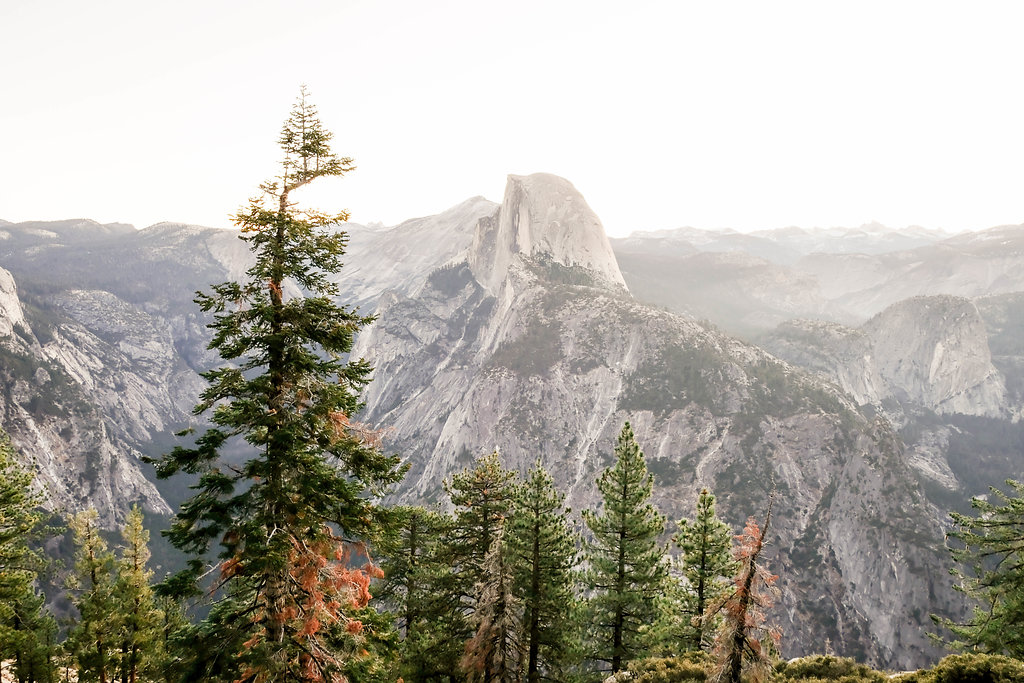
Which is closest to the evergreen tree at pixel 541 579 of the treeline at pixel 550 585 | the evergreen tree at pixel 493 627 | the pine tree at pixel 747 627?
the treeline at pixel 550 585

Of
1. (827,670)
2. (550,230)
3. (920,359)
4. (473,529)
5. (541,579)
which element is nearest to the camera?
(473,529)

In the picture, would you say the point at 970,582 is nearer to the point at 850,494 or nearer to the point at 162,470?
the point at 162,470

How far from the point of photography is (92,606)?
1009 inches

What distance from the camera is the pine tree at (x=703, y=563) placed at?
70.0ft

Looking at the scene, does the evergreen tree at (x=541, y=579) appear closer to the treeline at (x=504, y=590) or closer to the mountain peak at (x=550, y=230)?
the treeline at (x=504, y=590)

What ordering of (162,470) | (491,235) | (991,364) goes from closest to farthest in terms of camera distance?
(162,470)
(991,364)
(491,235)

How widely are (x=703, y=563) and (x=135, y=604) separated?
2933cm

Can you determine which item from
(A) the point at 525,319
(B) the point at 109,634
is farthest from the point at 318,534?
(A) the point at 525,319

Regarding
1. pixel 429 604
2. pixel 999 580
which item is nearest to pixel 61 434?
pixel 429 604

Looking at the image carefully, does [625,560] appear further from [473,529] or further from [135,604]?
[135,604]

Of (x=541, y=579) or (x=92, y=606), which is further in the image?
(x=92, y=606)

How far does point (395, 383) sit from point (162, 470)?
172367 mm

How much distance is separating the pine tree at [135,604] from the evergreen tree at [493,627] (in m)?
20.0

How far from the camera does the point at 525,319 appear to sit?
432ft
